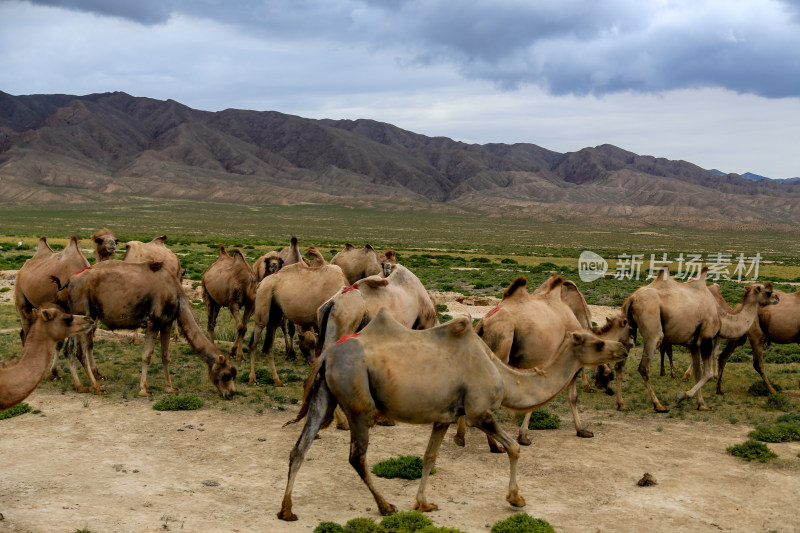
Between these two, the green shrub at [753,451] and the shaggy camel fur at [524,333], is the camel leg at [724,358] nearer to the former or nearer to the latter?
the green shrub at [753,451]

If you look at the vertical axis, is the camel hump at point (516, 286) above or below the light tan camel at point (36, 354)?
above

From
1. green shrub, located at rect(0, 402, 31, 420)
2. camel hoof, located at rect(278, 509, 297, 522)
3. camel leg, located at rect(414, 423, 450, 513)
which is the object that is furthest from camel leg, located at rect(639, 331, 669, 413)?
green shrub, located at rect(0, 402, 31, 420)

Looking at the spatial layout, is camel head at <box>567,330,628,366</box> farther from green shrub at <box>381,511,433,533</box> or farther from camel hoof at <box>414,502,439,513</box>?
green shrub at <box>381,511,433,533</box>

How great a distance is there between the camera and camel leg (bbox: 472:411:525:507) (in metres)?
8.09

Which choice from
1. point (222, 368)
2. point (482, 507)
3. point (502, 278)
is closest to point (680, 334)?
point (482, 507)

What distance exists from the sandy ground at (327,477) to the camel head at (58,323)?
1.96 m

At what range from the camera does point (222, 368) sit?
42.9 feet

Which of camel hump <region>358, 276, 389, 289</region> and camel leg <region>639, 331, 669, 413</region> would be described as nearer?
camel hump <region>358, 276, 389, 289</region>

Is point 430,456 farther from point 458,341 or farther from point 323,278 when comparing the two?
point 323,278

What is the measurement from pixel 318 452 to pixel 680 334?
7.85 m

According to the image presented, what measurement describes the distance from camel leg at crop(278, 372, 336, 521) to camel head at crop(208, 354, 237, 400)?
5404 mm

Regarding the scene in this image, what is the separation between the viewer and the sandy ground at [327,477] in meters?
8.11

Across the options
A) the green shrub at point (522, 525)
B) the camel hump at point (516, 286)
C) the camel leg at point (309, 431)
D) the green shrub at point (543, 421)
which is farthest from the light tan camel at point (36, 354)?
the green shrub at point (543, 421)

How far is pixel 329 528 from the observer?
7625 millimetres
